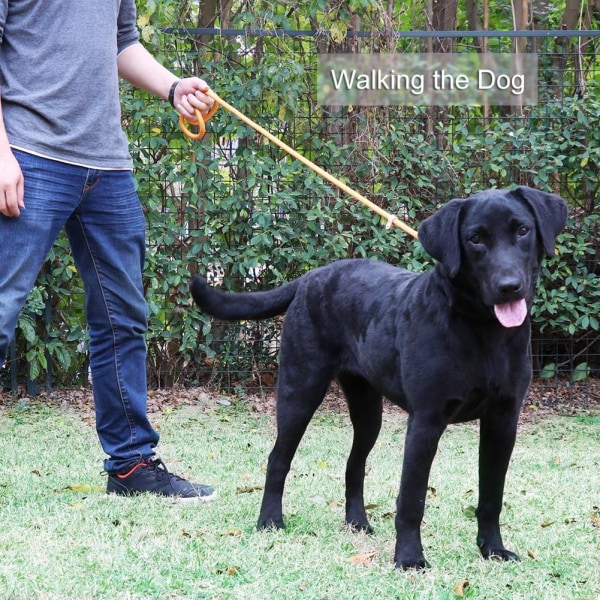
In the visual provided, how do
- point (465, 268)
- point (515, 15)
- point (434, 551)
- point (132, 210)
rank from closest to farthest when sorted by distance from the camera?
point (465, 268) < point (434, 551) < point (132, 210) < point (515, 15)

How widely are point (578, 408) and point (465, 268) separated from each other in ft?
13.9

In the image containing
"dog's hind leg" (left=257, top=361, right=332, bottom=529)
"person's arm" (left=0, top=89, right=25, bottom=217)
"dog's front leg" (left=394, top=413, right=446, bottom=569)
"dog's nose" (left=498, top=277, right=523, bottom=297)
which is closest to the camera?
"dog's nose" (left=498, top=277, right=523, bottom=297)

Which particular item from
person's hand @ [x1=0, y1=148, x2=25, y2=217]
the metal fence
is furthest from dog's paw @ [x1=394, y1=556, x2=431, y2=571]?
the metal fence

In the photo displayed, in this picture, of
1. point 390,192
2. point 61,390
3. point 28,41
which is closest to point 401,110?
point 390,192

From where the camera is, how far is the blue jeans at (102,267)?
3.43 m

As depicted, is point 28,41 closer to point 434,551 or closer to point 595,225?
point 434,551

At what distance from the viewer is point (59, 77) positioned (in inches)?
138

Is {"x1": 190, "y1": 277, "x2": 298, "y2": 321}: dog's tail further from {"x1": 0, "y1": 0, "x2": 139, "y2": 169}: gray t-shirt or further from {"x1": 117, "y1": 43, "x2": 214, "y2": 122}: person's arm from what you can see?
{"x1": 117, "y1": 43, "x2": 214, "y2": 122}: person's arm

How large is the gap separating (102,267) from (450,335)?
1.56 metres

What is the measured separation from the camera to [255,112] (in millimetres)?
6711

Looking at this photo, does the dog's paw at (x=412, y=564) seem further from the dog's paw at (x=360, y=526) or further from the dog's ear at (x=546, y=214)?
the dog's ear at (x=546, y=214)

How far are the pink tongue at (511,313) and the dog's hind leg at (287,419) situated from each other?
904mm

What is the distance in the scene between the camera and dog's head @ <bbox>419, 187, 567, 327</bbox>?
9.16ft

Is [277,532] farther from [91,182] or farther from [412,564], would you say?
[91,182]
